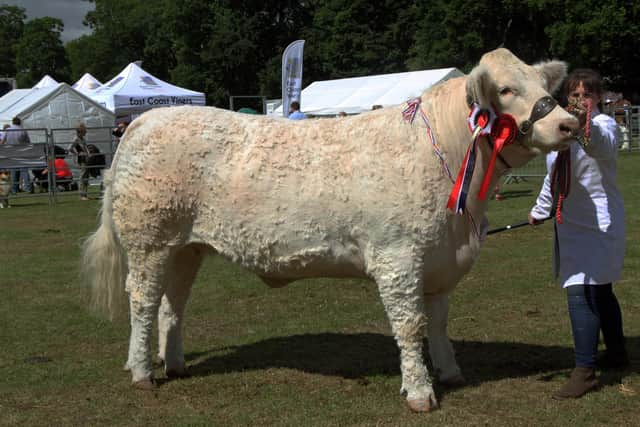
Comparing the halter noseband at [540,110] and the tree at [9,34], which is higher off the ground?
the tree at [9,34]

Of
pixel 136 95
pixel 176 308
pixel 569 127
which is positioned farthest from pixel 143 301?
pixel 136 95

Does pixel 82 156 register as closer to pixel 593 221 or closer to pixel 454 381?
pixel 454 381

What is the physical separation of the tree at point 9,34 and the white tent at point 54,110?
82.1 meters

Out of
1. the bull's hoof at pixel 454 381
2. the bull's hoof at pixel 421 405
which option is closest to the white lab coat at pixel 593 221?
the bull's hoof at pixel 454 381

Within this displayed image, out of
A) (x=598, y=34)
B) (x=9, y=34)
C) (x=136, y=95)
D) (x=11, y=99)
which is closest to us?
(x=136, y=95)

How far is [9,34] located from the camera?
102 metres

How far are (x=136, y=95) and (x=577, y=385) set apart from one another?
833 inches

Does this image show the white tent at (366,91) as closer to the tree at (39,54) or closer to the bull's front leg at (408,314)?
the bull's front leg at (408,314)

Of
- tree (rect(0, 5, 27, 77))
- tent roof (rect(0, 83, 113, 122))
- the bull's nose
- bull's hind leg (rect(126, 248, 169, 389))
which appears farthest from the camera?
tree (rect(0, 5, 27, 77))

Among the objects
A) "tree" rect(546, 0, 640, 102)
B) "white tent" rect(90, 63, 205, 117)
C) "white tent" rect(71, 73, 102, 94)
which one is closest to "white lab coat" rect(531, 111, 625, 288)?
"white tent" rect(90, 63, 205, 117)

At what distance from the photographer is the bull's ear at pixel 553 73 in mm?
4477

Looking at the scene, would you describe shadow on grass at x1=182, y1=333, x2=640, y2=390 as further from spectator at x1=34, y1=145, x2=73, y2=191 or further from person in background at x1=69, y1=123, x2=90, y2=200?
spectator at x1=34, y1=145, x2=73, y2=191

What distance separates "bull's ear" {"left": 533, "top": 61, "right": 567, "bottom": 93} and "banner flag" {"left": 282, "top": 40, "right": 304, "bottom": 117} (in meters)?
15.8

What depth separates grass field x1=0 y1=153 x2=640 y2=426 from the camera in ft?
15.0
